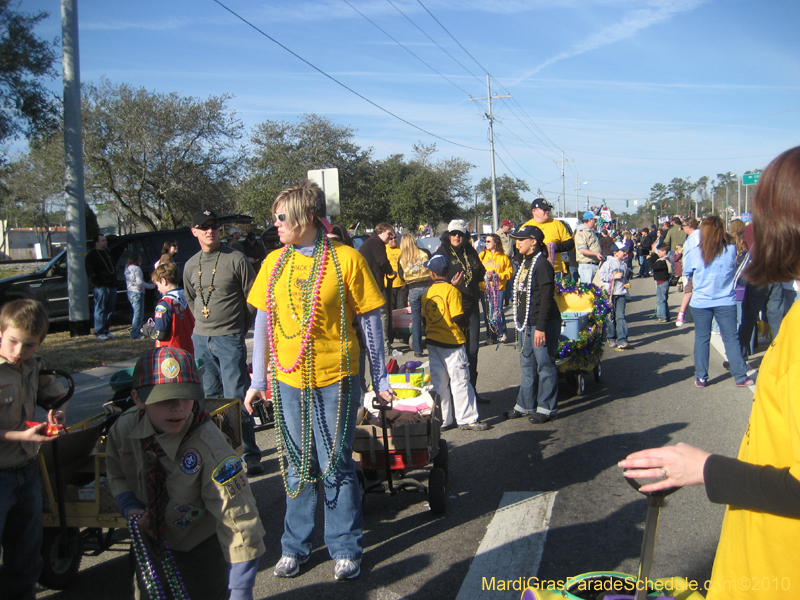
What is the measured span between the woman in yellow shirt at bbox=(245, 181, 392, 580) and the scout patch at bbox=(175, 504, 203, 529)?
3.68 feet

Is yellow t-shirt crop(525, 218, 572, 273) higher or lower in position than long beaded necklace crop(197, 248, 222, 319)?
higher

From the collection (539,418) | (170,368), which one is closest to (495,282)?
(539,418)

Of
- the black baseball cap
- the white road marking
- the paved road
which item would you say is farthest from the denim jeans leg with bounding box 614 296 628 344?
the white road marking

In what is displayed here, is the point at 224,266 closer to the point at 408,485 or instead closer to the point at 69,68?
the point at 408,485

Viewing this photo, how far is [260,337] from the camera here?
3775mm

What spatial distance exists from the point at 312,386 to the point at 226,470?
116 centimetres

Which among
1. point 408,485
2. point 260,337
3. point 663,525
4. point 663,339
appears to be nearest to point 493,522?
point 408,485

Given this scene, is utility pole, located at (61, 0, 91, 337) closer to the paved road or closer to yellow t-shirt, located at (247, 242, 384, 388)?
the paved road

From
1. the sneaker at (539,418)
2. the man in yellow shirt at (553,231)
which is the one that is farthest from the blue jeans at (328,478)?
the man in yellow shirt at (553,231)

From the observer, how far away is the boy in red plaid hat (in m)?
2.39

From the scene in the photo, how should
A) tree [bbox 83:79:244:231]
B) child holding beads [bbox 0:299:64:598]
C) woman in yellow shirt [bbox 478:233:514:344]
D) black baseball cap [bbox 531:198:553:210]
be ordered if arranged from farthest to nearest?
tree [bbox 83:79:244:231]
woman in yellow shirt [bbox 478:233:514:344]
black baseball cap [bbox 531:198:553:210]
child holding beads [bbox 0:299:64:598]

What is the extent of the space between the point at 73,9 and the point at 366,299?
37.9 ft

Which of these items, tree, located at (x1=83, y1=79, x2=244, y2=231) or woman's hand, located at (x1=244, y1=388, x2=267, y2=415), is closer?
woman's hand, located at (x1=244, y1=388, x2=267, y2=415)

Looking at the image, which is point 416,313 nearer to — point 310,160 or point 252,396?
point 252,396
